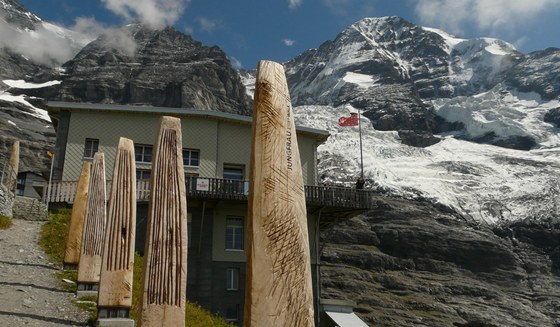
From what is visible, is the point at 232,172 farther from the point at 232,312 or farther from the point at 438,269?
the point at 438,269

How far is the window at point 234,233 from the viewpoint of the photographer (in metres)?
31.7

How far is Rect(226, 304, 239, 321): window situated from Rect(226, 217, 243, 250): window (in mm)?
3162

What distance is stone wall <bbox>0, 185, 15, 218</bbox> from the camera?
23406 mm

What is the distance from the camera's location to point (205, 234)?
31016mm

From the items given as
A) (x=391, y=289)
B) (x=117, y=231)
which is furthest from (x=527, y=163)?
(x=117, y=231)

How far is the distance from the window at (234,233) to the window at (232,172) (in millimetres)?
2780

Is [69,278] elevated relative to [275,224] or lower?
lower

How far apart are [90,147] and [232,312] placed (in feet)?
40.1

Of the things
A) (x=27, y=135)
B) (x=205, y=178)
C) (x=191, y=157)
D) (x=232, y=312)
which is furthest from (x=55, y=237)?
(x=27, y=135)

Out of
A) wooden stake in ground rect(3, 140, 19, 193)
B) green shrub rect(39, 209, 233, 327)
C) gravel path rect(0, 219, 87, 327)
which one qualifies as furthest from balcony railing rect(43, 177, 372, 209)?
gravel path rect(0, 219, 87, 327)

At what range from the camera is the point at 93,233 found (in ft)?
37.3

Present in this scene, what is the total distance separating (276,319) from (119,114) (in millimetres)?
31096

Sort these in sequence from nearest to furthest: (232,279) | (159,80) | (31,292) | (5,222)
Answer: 1. (31,292)
2. (5,222)
3. (232,279)
4. (159,80)

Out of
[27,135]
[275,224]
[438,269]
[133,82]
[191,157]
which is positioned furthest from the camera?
[133,82]
